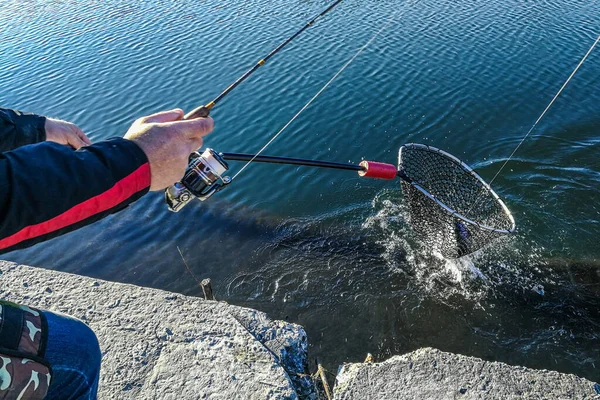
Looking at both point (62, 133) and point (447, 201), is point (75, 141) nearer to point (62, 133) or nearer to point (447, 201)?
point (62, 133)

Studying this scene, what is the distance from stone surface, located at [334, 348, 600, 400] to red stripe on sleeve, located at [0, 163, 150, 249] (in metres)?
2.35

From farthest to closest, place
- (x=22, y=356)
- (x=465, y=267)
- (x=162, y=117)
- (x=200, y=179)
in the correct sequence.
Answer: (x=465, y=267)
(x=200, y=179)
(x=162, y=117)
(x=22, y=356)

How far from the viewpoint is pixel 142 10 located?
18.5 metres

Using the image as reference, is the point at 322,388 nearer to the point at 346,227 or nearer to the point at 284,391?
the point at 284,391

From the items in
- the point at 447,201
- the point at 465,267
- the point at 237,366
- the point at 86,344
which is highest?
the point at 86,344

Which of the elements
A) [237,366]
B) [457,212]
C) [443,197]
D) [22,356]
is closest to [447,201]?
[443,197]

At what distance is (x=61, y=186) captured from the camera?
1897 mm

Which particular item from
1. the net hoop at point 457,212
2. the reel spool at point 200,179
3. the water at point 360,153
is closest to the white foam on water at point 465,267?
the water at point 360,153

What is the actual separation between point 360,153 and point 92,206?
7.78 m

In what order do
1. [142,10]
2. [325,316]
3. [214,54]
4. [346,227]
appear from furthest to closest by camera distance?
[142,10], [214,54], [346,227], [325,316]

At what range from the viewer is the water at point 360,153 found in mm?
6133

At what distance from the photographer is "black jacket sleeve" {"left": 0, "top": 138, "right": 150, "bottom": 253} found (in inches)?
70.9

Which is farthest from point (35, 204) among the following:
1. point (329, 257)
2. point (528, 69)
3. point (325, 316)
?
point (528, 69)

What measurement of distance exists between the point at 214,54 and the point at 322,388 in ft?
40.1
